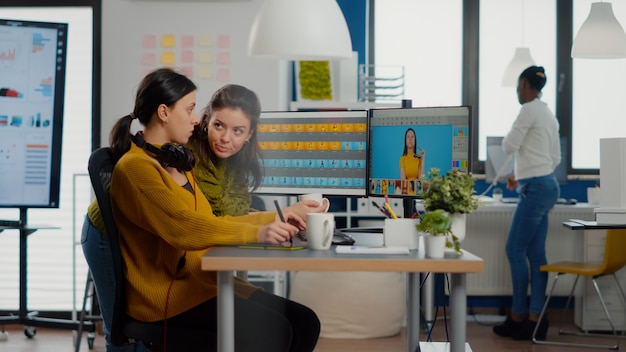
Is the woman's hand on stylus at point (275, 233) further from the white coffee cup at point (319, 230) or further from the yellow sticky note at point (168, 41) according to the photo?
the yellow sticky note at point (168, 41)

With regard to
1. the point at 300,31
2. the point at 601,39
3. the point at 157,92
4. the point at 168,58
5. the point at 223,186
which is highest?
the point at 601,39

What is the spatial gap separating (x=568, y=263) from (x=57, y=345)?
2.84 m

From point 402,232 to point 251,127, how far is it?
2.79ft

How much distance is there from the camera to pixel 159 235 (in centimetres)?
235

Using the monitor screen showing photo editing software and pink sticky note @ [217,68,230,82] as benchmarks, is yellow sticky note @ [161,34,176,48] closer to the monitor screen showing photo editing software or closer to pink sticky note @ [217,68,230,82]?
pink sticky note @ [217,68,230,82]

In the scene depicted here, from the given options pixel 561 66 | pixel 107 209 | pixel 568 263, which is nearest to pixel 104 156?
pixel 107 209

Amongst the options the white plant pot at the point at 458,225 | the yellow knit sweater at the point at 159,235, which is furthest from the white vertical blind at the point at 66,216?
the white plant pot at the point at 458,225

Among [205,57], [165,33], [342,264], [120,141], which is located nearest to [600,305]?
[205,57]

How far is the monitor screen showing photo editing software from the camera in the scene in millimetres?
3084

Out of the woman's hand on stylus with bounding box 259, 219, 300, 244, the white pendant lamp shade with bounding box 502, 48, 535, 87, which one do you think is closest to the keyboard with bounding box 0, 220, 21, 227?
the woman's hand on stylus with bounding box 259, 219, 300, 244

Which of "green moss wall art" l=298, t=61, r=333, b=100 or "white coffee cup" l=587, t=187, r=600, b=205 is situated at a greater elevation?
"green moss wall art" l=298, t=61, r=333, b=100

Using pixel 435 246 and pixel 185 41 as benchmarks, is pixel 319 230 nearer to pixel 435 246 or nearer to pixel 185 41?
pixel 435 246

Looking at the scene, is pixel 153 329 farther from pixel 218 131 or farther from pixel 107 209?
pixel 218 131

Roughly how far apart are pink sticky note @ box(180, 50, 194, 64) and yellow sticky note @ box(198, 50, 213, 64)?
5 cm
